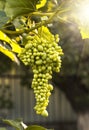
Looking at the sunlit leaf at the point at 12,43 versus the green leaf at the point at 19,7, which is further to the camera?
the sunlit leaf at the point at 12,43

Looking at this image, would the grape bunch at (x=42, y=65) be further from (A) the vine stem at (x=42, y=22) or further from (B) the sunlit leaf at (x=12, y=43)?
(B) the sunlit leaf at (x=12, y=43)

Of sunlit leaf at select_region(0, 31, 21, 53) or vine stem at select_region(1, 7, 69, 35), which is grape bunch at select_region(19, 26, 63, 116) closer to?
vine stem at select_region(1, 7, 69, 35)

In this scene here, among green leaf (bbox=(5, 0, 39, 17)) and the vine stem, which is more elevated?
green leaf (bbox=(5, 0, 39, 17))

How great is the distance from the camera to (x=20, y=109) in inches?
330

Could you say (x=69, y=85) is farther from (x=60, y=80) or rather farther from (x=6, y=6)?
(x=6, y=6)

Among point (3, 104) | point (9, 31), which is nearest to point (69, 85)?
point (3, 104)

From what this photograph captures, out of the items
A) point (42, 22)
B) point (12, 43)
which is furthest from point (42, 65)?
point (12, 43)

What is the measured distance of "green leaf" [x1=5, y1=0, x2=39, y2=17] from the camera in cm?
86

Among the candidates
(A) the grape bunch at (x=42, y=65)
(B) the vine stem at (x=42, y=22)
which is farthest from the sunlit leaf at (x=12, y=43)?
(A) the grape bunch at (x=42, y=65)

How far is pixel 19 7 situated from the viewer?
879 mm

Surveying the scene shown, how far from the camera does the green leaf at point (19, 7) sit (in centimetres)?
86

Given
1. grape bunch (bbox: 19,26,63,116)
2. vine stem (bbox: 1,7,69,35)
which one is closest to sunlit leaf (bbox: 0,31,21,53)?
vine stem (bbox: 1,7,69,35)

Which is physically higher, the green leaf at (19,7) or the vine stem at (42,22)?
the green leaf at (19,7)

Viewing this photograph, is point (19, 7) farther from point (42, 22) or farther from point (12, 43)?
point (12, 43)
